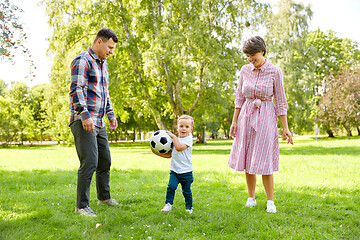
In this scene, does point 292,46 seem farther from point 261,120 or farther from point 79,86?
point 79,86

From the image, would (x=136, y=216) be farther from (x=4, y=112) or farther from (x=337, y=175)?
(x=4, y=112)

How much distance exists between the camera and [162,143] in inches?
171

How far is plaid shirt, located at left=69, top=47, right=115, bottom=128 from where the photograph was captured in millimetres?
3840

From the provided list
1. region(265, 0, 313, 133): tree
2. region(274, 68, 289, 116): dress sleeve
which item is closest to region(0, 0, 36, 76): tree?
region(274, 68, 289, 116): dress sleeve

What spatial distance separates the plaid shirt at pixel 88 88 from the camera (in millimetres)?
3840

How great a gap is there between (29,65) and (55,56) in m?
10.8

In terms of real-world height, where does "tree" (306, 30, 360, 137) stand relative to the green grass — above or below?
above

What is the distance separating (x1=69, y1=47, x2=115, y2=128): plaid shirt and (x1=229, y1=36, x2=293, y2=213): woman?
6.76ft

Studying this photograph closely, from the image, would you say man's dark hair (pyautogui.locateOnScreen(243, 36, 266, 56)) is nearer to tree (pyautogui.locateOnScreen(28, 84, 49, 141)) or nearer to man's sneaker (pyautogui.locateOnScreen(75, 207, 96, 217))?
man's sneaker (pyautogui.locateOnScreen(75, 207, 96, 217))

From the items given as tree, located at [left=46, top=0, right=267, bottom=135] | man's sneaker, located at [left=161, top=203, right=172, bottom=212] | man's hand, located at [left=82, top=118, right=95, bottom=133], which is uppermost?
tree, located at [left=46, top=0, right=267, bottom=135]

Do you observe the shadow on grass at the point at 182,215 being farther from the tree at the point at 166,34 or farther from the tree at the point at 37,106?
the tree at the point at 37,106

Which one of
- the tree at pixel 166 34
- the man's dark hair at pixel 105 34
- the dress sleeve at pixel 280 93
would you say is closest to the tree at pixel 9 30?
the man's dark hair at pixel 105 34

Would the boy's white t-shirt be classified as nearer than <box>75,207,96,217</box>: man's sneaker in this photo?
No

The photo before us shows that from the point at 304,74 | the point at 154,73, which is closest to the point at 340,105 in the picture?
the point at 304,74
